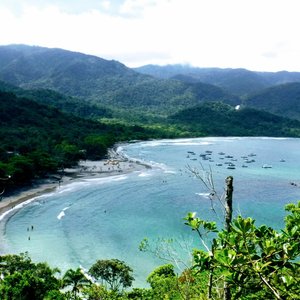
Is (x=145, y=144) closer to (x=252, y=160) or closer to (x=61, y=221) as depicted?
(x=252, y=160)

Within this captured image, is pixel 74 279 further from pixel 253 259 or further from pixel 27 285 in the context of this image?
pixel 253 259

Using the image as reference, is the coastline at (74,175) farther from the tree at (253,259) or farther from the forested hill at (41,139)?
the tree at (253,259)

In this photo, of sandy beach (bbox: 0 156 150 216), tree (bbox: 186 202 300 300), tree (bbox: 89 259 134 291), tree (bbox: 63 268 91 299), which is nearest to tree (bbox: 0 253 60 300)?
tree (bbox: 63 268 91 299)

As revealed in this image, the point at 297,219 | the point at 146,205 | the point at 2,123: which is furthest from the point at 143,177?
the point at 297,219

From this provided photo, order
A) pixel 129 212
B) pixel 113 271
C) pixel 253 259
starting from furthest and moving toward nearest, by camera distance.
→ pixel 129 212 < pixel 113 271 < pixel 253 259

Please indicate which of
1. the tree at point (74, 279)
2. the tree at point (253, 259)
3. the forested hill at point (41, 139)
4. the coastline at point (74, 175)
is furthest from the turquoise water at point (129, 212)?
the tree at point (253, 259)

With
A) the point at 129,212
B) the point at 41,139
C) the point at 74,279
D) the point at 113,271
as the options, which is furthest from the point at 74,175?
the point at 74,279

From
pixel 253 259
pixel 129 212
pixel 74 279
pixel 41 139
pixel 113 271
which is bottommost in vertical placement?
pixel 129 212
